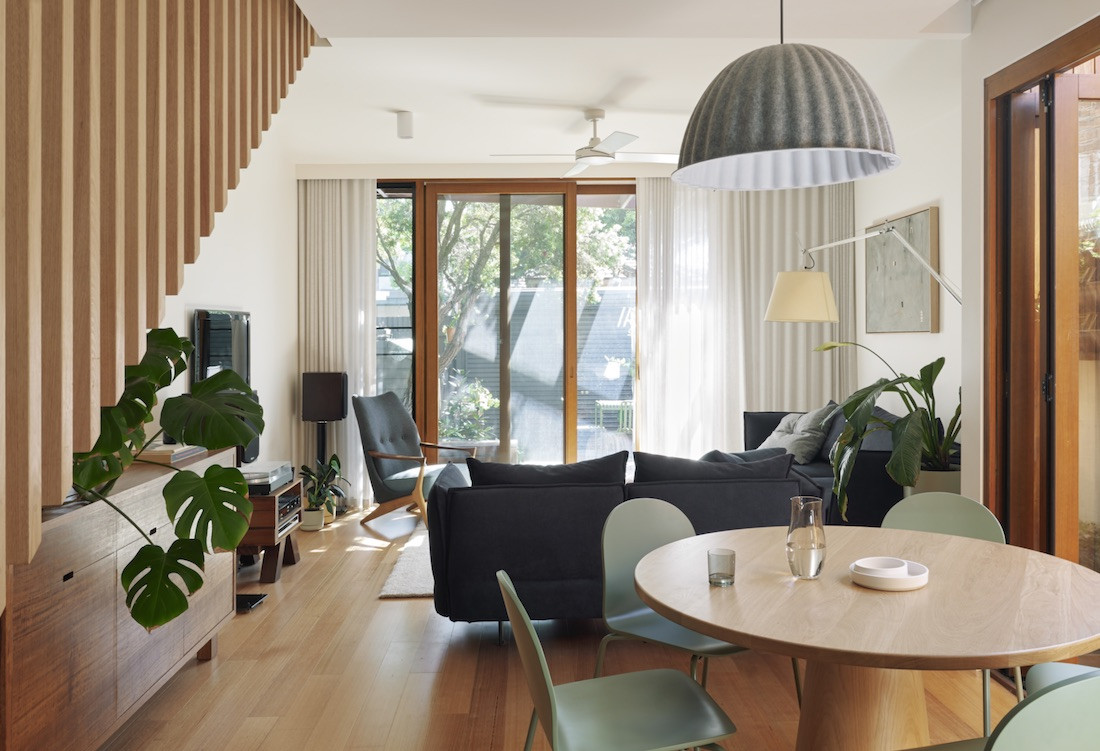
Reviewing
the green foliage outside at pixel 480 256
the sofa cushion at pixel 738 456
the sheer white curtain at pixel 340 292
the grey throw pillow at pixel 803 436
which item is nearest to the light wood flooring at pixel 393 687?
the sofa cushion at pixel 738 456

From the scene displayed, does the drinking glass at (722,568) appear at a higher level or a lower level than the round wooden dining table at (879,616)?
higher

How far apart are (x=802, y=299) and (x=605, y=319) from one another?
8.83 ft

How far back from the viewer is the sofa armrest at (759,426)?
22.4ft

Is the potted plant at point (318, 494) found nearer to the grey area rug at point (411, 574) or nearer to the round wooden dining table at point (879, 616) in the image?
the grey area rug at point (411, 574)

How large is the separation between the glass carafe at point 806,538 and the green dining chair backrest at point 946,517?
0.95 metres

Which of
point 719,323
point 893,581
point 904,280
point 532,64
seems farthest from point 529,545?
point 719,323

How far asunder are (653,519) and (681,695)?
83 cm

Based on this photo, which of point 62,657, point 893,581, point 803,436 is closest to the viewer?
point 893,581

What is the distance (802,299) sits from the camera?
5059 millimetres

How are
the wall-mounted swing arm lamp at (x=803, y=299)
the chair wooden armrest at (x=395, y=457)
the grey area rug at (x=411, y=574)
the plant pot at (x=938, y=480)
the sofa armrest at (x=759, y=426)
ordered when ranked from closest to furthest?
1. the plant pot at (x=938, y=480)
2. the grey area rug at (x=411, y=574)
3. the wall-mounted swing arm lamp at (x=803, y=299)
4. the chair wooden armrest at (x=395, y=457)
5. the sofa armrest at (x=759, y=426)

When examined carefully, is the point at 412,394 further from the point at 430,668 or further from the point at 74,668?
the point at 74,668

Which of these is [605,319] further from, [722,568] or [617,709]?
[617,709]

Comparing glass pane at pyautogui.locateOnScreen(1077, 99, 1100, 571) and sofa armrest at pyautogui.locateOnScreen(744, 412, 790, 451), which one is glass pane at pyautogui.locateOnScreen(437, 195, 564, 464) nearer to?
sofa armrest at pyautogui.locateOnScreen(744, 412, 790, 451)

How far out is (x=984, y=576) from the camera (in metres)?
2.18
